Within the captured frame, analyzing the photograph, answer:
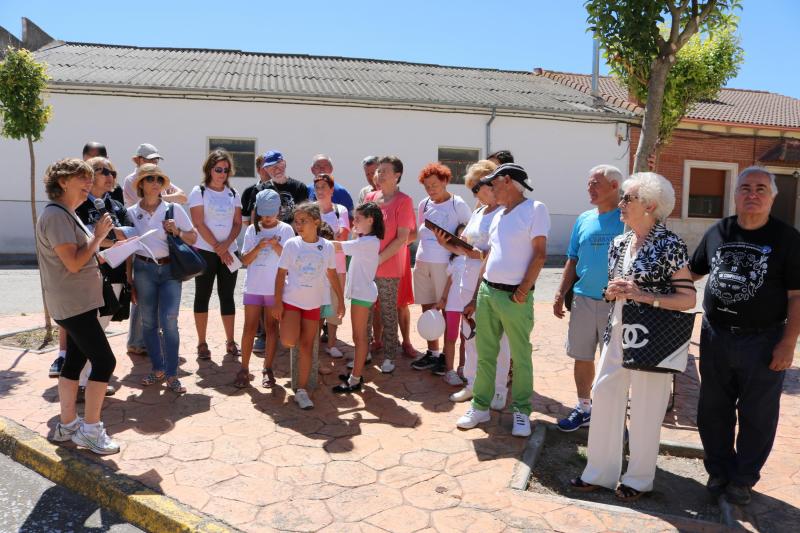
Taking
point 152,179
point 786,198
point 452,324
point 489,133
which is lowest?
point 452,324

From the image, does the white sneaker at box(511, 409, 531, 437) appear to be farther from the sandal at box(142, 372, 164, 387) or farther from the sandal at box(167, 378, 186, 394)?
the sandal at box(142, 372, 164, 387)

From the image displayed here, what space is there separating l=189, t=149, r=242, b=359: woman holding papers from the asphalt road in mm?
2197

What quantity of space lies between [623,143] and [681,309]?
1592cm

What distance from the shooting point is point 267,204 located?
4926mm

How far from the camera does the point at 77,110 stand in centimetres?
1461

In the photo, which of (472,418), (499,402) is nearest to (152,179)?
(472,418)

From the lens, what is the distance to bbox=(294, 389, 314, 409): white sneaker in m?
4.62

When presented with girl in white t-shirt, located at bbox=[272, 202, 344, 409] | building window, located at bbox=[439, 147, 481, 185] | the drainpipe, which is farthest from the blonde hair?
the drainpipe

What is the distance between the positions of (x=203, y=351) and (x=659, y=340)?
4.22 meters

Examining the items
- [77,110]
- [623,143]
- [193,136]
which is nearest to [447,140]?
[623,143]

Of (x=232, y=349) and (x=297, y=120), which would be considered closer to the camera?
(x=232, y=349)

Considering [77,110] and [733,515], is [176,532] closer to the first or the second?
[733,515]

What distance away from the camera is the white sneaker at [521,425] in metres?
4.13

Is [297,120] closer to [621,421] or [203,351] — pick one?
[203,351]
